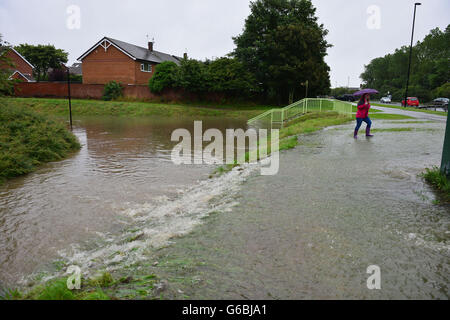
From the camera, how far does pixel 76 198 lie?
25.7 ft

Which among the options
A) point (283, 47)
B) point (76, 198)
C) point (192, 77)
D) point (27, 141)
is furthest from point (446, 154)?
point (192, 77)

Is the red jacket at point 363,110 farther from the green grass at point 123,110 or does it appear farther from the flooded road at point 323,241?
the green grass at point 123,110

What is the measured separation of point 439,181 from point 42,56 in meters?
68.5

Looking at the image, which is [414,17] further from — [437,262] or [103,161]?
[437,262]

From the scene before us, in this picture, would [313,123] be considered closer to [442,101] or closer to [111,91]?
[111,91]

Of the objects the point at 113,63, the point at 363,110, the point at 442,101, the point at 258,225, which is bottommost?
the point at 258,225

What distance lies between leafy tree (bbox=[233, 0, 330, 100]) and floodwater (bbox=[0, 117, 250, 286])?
28.9m

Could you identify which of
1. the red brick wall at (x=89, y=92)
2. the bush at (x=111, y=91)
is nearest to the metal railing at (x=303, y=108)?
the red brick wall at (x=89, y=92)

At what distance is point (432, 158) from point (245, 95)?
34251 mm

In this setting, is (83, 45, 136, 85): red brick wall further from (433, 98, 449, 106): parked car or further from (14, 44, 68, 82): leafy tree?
(433, 98, 449, 106): parked car

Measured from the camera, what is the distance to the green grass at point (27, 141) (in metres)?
10.2

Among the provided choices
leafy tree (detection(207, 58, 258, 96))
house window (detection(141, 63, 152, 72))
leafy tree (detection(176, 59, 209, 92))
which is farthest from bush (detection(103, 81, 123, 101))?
leafy tree (detection(207, 58, 258, 96))
